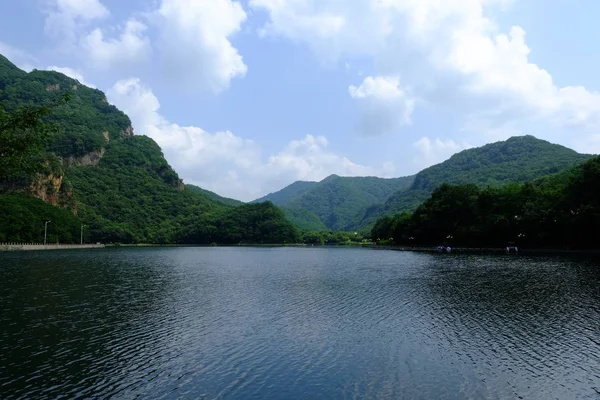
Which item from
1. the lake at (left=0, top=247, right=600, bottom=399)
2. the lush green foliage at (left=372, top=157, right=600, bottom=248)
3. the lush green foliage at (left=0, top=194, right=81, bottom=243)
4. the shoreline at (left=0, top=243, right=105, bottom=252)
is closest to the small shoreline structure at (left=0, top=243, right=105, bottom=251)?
the shoreline at (left=0, top=243, right=105, bottom=252)

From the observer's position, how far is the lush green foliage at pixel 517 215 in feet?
301

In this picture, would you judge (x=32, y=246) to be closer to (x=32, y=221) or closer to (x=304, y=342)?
(x=32, y=221)

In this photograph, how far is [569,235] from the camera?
98250mm

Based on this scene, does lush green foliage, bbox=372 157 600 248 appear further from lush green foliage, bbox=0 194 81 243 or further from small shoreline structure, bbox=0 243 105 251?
lush green foliage, bbox=0 194 81 243

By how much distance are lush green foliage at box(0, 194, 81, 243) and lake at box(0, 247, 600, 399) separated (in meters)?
139

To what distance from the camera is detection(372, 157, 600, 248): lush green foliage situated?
3615 inches

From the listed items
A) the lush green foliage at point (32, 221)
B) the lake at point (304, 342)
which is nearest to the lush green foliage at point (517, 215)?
the lake at point (304, 342)

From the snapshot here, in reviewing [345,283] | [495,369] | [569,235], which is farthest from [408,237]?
[495,369]

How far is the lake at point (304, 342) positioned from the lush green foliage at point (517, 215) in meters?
59.5

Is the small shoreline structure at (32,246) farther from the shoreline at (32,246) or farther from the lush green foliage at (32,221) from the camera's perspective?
the lush green foliage at (32,221)

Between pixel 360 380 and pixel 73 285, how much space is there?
44.6 m

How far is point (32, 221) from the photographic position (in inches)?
6521

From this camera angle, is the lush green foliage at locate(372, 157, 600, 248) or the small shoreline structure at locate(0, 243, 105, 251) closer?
the lush green foliage at locate(372, 157, 600, 248)

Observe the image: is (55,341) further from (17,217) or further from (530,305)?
(17,217)
